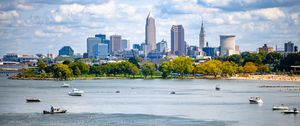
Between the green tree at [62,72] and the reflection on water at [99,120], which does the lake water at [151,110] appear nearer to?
the reflection on water at [99,120]

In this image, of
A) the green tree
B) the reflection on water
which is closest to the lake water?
the reflection on water

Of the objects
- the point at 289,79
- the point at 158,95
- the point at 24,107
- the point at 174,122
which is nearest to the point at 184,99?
the point at 158,95

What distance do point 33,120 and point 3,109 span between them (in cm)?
1649

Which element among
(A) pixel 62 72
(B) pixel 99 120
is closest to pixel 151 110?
(B) pixel 99 120

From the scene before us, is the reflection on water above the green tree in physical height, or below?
below

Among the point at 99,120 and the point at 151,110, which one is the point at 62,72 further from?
the point at 99,120

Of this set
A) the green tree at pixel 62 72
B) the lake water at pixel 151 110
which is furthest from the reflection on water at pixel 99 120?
the green tree at pixel 62 72

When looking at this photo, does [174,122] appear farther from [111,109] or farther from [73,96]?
[73,96]

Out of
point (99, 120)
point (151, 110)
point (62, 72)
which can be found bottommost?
point (99, 120)

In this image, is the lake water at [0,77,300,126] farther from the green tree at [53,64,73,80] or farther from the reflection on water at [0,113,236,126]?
the green tree at [53,64,73,80]

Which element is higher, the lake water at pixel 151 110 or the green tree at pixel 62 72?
the green tree at pixel 62 72

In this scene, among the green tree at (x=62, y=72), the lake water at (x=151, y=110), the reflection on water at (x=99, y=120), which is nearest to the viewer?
the reflection on water at (x=99, y=120)

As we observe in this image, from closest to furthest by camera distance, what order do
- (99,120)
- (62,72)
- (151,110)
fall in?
(99,120) → (151,110) → (62,72)

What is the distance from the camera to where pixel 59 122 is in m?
74.6
